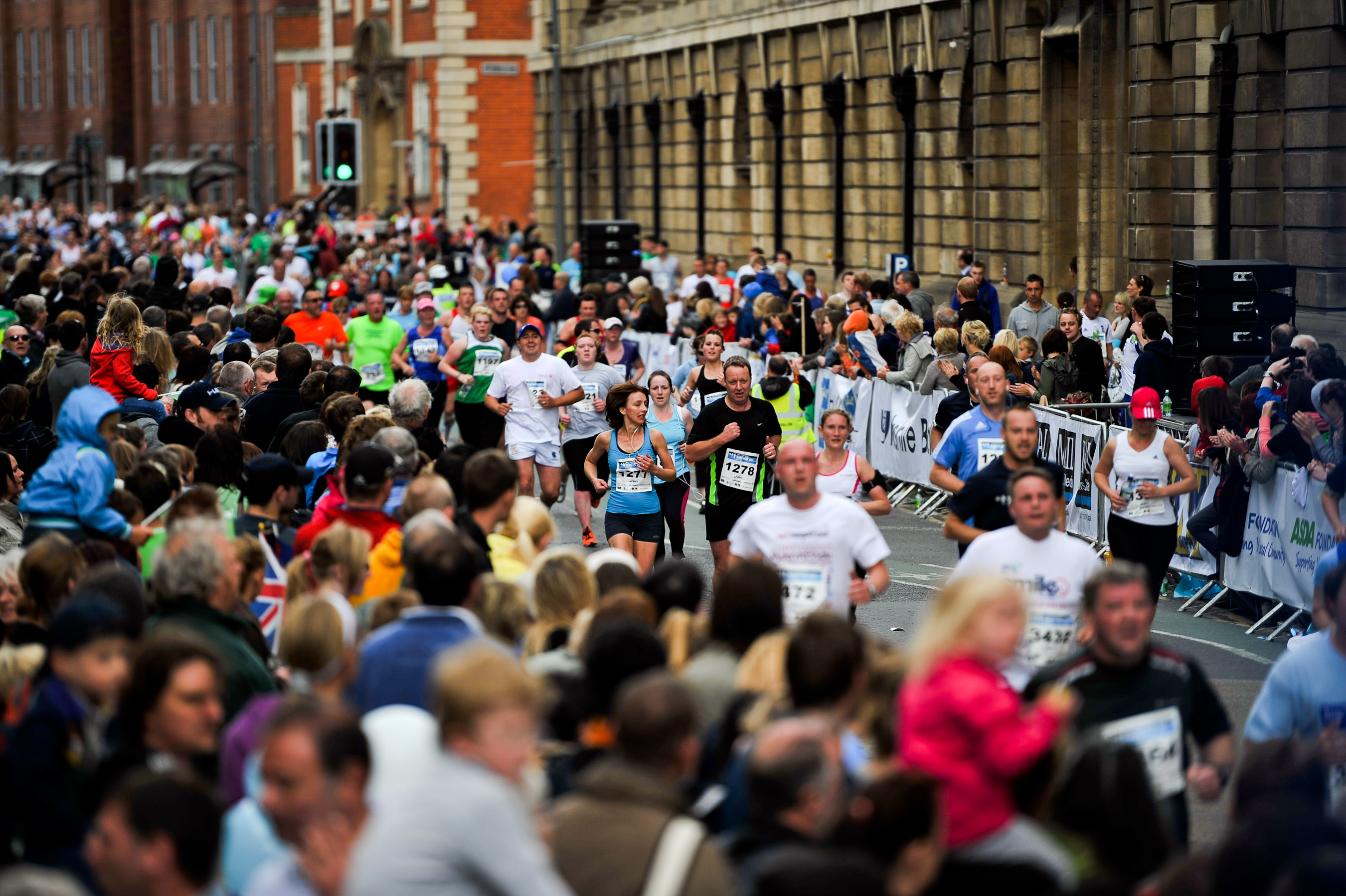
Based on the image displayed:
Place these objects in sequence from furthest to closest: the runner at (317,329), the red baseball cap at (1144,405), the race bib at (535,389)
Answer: the runner at (317,329)
the race bib at (535,389)
the red baseball cap at (1144,405)

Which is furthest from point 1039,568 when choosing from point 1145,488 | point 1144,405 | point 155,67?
point 155,67

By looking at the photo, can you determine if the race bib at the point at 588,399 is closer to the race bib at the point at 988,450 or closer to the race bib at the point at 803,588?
the race bib at the point at 988,450

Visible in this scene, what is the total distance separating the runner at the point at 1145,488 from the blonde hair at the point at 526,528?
12.6ft

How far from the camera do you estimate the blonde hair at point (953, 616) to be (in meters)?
5.09

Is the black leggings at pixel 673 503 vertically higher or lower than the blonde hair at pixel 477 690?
lower

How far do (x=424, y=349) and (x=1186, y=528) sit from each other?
7.46 meters

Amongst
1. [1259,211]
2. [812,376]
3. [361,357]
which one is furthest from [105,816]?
[1259,211]

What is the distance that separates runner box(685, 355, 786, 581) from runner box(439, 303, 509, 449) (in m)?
4.41

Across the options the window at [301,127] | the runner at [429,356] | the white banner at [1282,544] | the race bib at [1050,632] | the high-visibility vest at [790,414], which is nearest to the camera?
the race bib at [1050,632]

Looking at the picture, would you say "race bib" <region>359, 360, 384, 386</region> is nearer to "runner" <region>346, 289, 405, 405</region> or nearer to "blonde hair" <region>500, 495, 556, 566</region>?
"runner" <region>346, 289, 405, 405</region>

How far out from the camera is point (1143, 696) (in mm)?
5992

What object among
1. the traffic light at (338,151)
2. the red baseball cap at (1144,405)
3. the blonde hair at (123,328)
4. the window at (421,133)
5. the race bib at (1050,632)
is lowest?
the race bib at (1050,632)

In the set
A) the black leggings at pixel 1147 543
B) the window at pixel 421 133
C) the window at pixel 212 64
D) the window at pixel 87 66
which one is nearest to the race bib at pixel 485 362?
the black leggings at pixel 1147 543

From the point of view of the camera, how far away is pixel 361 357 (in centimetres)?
1708
